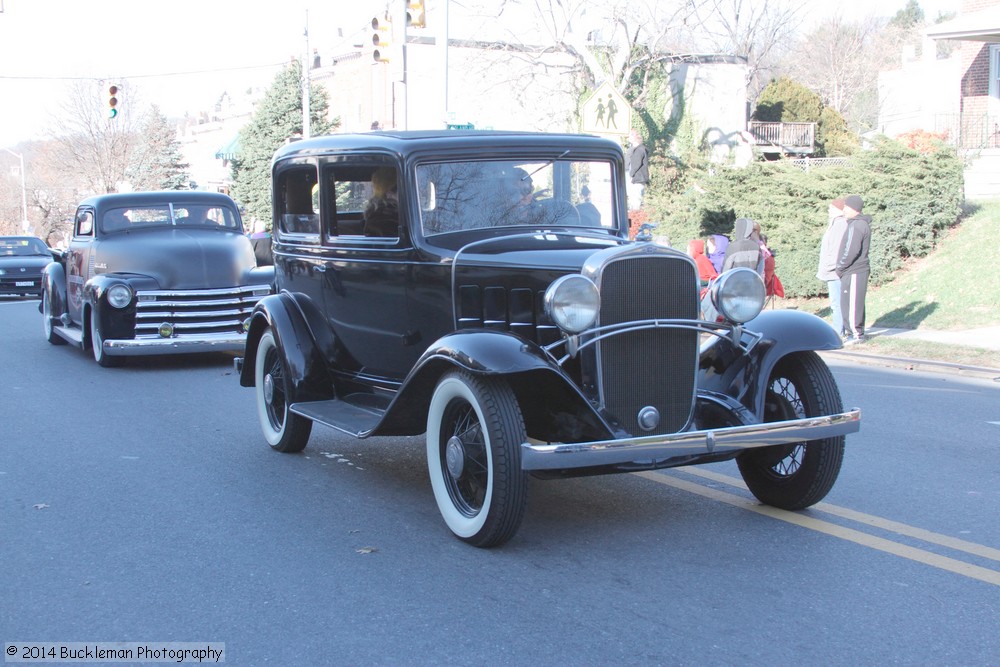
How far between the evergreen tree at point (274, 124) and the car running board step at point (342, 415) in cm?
3498

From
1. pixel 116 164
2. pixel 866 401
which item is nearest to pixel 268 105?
pixel 116 164

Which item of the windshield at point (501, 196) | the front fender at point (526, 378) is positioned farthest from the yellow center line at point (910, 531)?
the windshield at point (501, 196)

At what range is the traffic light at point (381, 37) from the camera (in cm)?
1908

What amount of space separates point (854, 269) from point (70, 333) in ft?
31.5

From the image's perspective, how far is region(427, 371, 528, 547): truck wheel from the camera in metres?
4.74

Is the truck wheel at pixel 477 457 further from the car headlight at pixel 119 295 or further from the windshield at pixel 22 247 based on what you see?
the windshield at pixel 22 247

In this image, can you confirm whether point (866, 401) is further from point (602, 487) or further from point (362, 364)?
point (362, 364)

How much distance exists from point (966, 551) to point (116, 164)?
180ft

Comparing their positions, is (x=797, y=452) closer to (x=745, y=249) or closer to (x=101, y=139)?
(x=745, y=249)

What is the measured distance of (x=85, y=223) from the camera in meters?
13.0

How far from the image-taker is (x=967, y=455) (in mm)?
7016

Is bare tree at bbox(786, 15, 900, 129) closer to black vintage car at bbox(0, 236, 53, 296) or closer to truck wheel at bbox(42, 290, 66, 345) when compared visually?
black vintage car at bbox(0, 236, 53, 296)

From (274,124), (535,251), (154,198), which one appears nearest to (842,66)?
(274,124)

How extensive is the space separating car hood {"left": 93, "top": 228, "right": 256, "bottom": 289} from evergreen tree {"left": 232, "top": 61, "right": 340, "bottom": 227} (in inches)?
1137
